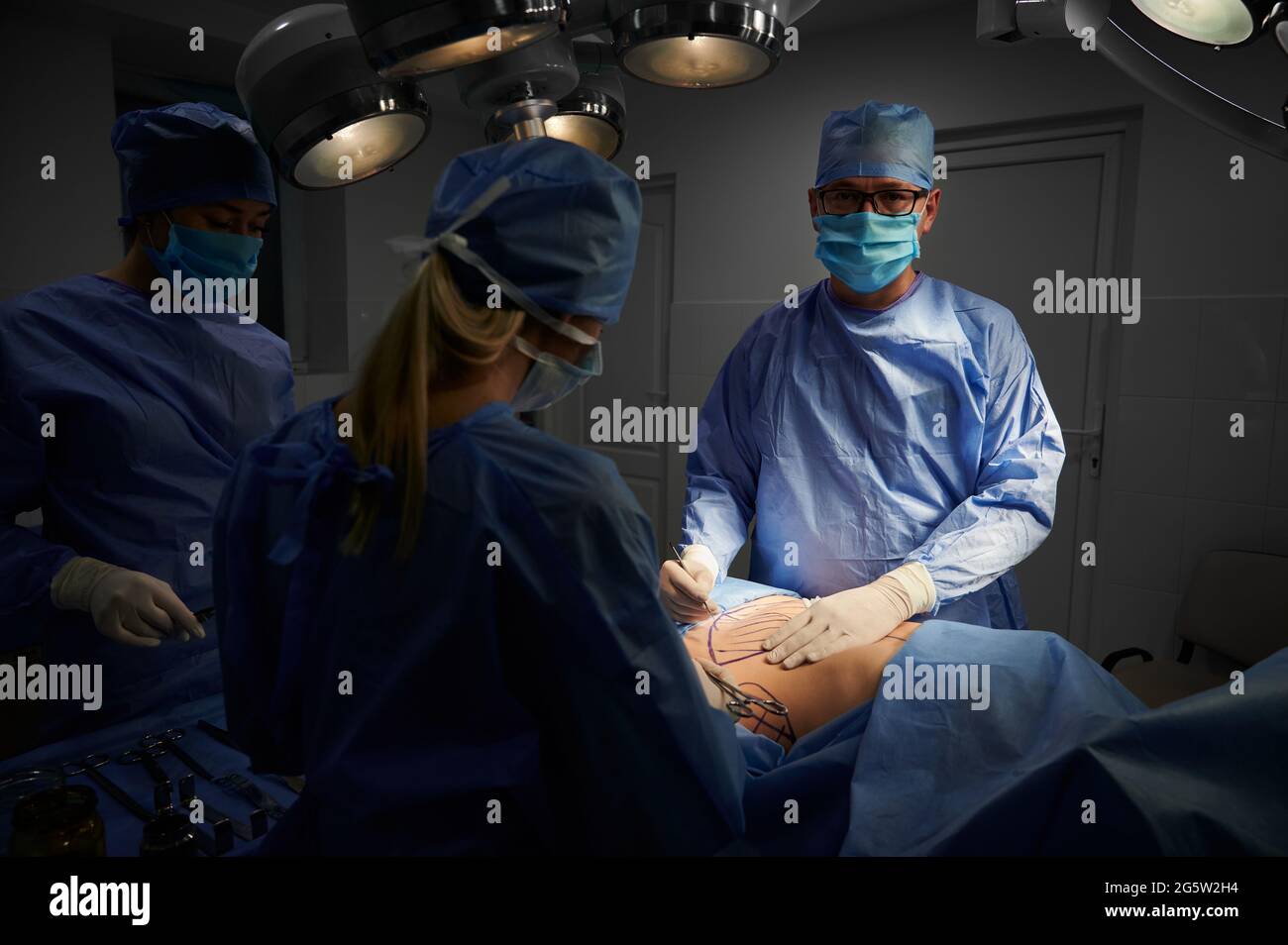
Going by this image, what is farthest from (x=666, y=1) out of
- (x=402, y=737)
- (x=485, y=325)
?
(x=402, y=737)

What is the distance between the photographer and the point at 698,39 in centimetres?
116

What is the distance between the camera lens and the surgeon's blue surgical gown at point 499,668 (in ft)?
2.65

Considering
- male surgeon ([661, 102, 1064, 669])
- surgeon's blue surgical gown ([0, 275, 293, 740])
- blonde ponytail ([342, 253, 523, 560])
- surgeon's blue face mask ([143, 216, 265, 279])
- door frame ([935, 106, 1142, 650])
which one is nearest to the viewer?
blonde ponytail ([342, 253, 523, 560])

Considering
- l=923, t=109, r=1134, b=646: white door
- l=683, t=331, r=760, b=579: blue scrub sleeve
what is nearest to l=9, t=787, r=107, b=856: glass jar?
l=683, t=331, r=760, b=579: blue scrub sleeve

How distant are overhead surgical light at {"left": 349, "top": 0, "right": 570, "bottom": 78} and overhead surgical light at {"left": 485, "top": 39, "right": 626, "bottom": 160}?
43 cm

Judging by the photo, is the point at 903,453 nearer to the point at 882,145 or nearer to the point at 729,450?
the point at 729,450

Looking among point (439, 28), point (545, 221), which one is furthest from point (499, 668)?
point (439, 28)

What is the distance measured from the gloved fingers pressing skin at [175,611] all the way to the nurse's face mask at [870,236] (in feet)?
4.80

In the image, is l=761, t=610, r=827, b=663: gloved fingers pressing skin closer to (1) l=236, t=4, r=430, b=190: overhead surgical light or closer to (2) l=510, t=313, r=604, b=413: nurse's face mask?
(2) l=510, t=313, r=604, b=413: nurse's face mask

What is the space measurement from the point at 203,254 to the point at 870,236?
138 cm

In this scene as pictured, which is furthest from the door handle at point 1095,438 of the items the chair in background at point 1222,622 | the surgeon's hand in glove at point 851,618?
the surgeon's hand in glove at point 851,618

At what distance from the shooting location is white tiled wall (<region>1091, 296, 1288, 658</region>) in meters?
2.71

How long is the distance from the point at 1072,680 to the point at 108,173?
3.41 meters

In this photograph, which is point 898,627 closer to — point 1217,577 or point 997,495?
point 997,495
